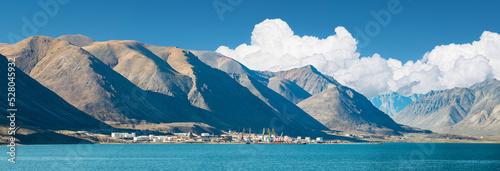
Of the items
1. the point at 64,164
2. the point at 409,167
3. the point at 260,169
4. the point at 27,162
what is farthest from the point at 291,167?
the point at 27,162

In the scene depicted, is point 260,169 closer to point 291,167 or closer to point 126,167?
point 291,167

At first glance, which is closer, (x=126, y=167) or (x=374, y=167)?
(x=126, y=167)

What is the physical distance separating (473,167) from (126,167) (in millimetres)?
124204

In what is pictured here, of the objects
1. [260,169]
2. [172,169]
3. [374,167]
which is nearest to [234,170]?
[260,169]

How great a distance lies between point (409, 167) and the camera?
18962 centimetres

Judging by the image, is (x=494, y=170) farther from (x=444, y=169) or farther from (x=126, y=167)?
(x=126, y=167)

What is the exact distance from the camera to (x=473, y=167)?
19375cm

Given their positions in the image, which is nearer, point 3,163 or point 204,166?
point 3,163

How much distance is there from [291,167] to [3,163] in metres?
99.0

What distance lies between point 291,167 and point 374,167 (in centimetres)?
3017

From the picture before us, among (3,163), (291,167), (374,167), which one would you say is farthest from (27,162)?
(374,167)

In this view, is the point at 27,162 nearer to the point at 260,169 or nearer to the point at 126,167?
the point at 126,167

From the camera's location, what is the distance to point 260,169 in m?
182

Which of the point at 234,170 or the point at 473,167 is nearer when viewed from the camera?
the point at 234,170
